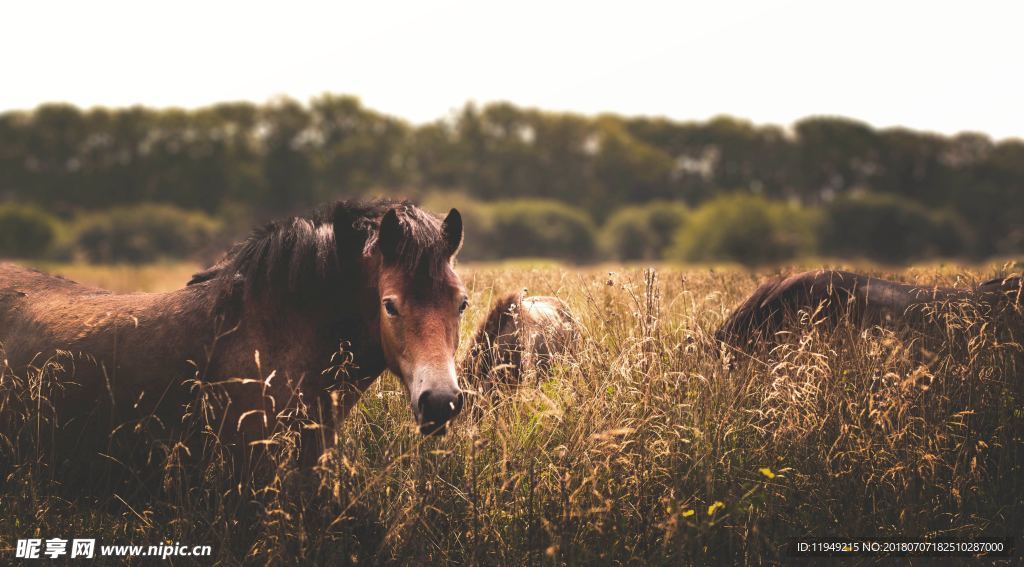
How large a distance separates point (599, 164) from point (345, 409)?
305 ft

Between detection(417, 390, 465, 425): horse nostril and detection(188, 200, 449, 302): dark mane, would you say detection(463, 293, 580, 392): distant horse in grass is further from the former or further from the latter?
detection(417, 390, 465, 425): horse nostril

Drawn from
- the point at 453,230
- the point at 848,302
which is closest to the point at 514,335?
the point at 453,230

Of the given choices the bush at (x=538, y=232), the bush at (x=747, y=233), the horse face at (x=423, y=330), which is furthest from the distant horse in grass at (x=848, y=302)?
the bush at (x=538, y=232)

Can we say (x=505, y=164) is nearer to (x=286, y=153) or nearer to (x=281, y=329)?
(x=286, y=153)

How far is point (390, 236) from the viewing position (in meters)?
3.28

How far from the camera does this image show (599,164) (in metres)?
93.9

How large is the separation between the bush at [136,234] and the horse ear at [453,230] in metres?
32.3

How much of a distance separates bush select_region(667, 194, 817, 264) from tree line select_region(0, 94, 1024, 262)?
1.37m

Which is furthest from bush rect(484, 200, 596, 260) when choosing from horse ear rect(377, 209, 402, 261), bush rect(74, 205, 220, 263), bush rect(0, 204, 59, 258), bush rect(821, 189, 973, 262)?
horse ear rect(377, 209, 402, 261)

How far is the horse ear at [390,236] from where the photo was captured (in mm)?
3258

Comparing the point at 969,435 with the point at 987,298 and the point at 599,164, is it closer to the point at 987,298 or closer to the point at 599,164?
the point at 987,298

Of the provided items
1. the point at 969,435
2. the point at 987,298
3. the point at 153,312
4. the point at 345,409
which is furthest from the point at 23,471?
the point at 987,298

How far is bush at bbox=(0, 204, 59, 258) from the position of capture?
39.4 m

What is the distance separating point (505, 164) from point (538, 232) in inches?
728
